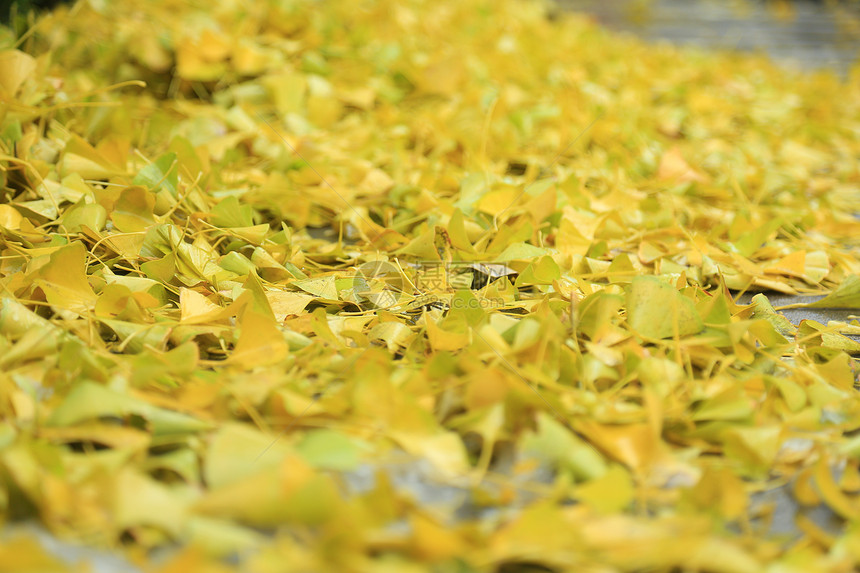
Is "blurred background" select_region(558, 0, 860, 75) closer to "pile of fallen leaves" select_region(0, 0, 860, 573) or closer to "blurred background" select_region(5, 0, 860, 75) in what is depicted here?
"blurred background" select_region(5, 0, 860, 75)

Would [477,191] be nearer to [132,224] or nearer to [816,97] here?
[132,224]

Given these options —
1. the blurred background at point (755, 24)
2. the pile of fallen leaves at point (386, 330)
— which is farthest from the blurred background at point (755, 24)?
the pile of fallen leaves at point (386, 330)

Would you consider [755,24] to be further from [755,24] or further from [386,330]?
[386,330]

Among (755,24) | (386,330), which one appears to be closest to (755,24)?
(755,24)

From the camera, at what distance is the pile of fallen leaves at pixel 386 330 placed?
34 cm

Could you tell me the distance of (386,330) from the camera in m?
0.52

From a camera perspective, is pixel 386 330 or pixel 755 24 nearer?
pixel 386 330

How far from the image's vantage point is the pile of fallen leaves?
34 centimetres

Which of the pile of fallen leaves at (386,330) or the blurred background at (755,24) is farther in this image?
the blurred background at (755,24)

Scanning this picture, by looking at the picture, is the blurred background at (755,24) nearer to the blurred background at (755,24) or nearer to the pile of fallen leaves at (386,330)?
the blurred background at (755,24)

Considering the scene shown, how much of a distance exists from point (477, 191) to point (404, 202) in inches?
3.4

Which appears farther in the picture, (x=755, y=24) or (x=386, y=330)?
(x=755, y=24)

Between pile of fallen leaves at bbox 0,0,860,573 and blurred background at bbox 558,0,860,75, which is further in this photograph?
blurred background at bbox 558,0,860,75

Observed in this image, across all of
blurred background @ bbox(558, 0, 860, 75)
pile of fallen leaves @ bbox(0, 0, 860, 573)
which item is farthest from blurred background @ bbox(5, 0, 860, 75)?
pile of fallen leaves @ bbox(0, 0, 860, 573)
